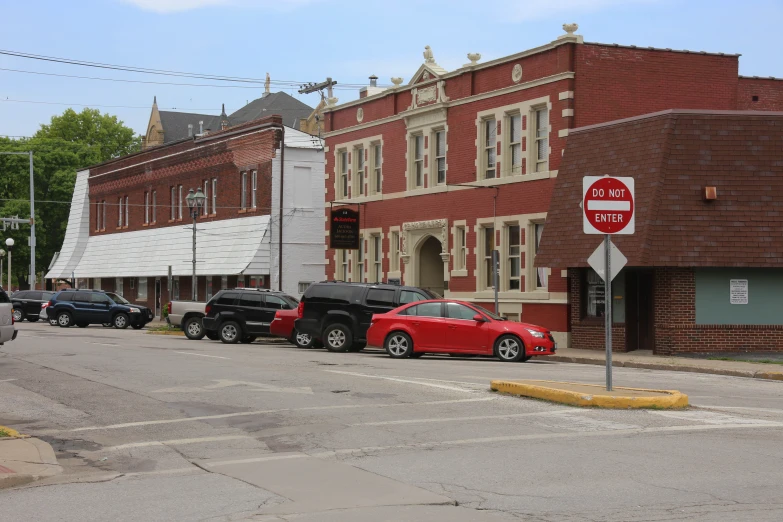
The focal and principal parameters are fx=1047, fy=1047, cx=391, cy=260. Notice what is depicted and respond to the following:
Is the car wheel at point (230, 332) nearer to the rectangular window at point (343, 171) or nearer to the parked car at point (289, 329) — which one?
the parked car at point (289, 329)

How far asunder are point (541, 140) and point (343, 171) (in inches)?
514

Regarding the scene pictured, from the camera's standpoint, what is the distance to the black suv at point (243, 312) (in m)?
32.2

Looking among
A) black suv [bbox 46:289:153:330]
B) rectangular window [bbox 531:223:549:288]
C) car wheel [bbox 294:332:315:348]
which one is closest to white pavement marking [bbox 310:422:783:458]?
car wheel [bbox 294:332:315:348]

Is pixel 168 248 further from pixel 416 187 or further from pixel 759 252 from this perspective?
pixel 759 252

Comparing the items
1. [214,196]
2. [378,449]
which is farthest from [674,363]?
[214,196]

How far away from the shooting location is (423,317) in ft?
81.6

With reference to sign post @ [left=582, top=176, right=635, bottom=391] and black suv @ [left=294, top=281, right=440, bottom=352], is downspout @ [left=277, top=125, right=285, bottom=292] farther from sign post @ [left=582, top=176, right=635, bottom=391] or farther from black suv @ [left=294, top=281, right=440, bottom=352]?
sign post @ [left=582, top=176, right=635, bottom=391]

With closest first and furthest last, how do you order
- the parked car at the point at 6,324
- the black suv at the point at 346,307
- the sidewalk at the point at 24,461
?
the sidewalk at the point at 24,461
the parked car at the point at 6,324
the black suv at the point at 346,307

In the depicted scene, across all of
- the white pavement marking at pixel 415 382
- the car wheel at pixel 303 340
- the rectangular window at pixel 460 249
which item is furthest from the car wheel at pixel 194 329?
the white pavement marking at pixel 415 382

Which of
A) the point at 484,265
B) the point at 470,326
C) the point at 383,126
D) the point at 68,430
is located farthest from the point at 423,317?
the point at 383,126

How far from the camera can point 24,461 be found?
34.8 feet

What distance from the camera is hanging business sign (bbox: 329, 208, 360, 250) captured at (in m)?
41.3

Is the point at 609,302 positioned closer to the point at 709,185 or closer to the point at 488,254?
the point at 709,185

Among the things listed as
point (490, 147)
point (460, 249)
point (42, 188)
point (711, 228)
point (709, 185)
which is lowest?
point (460, 249)
